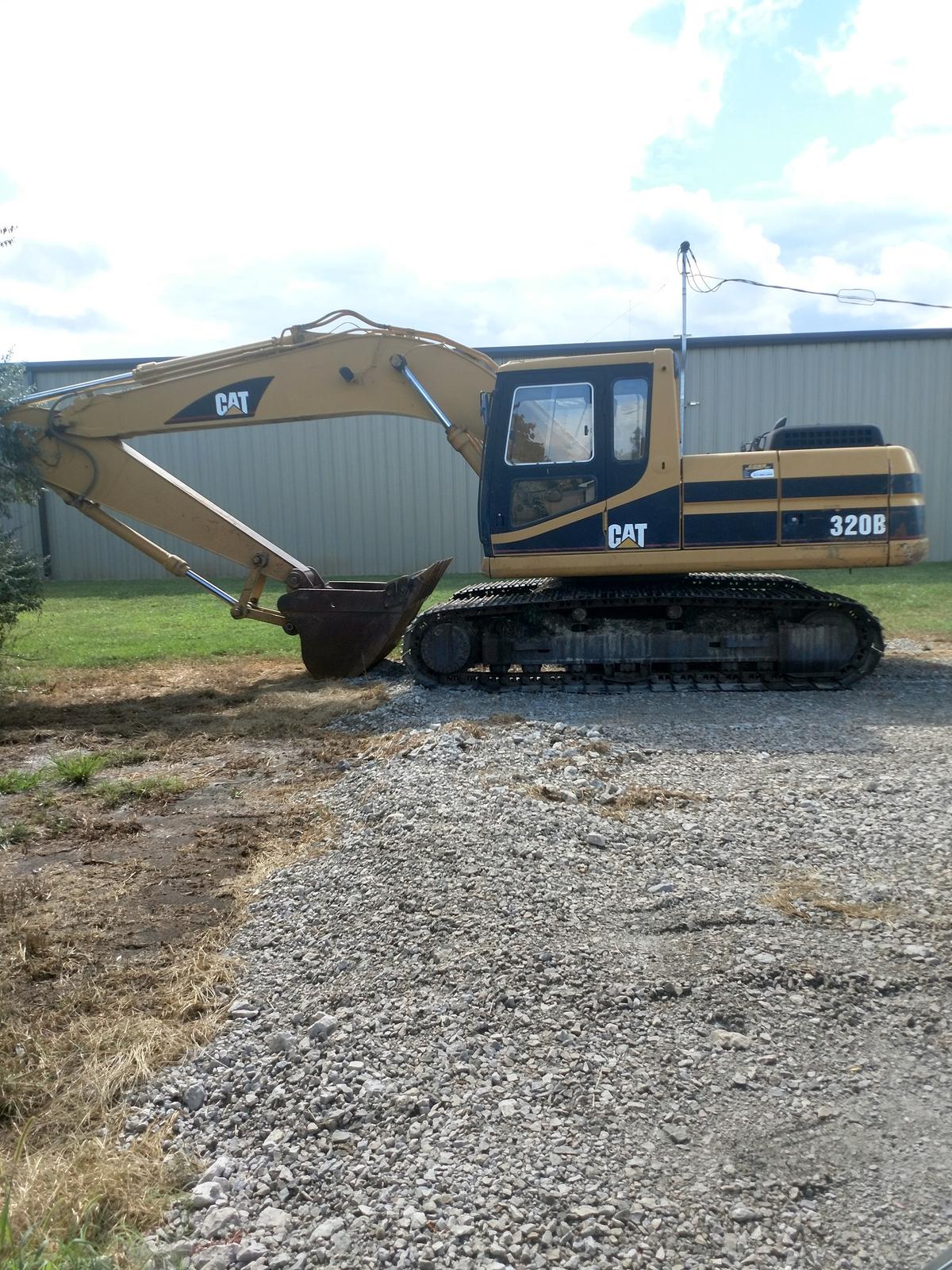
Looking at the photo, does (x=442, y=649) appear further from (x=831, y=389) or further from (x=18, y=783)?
(x=831, y=389)

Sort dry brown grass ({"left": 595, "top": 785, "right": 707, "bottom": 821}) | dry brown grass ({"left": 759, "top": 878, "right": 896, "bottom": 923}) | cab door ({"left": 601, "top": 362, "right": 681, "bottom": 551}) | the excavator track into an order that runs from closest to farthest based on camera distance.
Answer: dry brown grass ({"left": 759, "top": 878, "right": 896, "bottom": 923}) → dry brown grass ({"left": 595, "top": 785, "right": 707, "bottom": 821}) → cab door ({"left": 601, "top": 362, "right": 681, "bottom": 551}) → the excavator track

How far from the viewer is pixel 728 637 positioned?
869cm

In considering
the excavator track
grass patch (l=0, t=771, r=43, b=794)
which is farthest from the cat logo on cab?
grass patch (l=0, t=771, r=43, b=794)

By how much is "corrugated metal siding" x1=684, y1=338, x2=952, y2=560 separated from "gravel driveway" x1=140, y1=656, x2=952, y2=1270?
59.6ft

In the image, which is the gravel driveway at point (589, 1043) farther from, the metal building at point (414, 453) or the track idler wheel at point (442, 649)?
the metal building at point (414, 453)

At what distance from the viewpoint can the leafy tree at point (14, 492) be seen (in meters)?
9.12

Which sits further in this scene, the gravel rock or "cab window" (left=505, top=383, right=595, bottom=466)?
"cab window" (left=505, top=383, right=595, bottom=466)

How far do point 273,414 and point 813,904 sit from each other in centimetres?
692

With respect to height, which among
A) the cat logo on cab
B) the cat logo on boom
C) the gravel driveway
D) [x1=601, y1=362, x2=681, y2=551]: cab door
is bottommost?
the gravel driveway

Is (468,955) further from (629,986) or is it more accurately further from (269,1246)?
(269,1246)

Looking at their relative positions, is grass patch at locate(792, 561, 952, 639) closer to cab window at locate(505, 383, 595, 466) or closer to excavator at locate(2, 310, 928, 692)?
excavator at locate(2, 310, 928, 692)

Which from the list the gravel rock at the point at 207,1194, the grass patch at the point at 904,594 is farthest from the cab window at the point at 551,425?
the gravel rock at the point at 207,1194

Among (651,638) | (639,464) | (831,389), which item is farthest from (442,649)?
(831,389)

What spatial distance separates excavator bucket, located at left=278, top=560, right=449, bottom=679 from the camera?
9.12 meters
